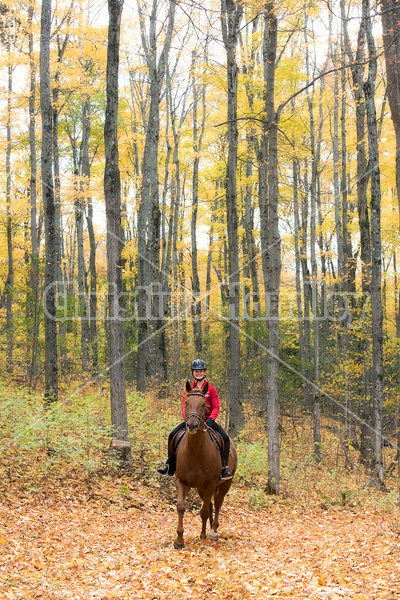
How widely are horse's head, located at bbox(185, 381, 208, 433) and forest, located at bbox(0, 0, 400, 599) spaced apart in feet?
6.00

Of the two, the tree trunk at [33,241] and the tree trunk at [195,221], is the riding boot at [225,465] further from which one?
the tree trunk at [195,221]

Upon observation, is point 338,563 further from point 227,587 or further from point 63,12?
point 63,12

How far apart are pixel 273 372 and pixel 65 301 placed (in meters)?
8.38

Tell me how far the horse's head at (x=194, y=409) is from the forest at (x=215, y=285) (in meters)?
1.83

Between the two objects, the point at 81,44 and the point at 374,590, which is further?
the point at 81,44

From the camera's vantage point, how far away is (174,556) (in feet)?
23.3

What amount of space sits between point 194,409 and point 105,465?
5.43m

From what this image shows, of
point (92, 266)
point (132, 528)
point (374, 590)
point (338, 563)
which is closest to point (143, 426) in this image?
point (132, 528)

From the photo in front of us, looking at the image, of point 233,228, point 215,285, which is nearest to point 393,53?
point 233,228

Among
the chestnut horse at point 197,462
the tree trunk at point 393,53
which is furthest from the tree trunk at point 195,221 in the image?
the chestnut horse at point 197,462

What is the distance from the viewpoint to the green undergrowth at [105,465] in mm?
10430

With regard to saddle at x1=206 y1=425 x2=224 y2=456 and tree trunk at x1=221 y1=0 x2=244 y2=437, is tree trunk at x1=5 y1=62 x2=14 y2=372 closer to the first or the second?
tree trunk at x1=221 y1=0 x2=244 y2=437

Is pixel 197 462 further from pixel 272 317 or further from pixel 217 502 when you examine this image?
pixel 272 317

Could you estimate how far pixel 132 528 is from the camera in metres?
8.86
